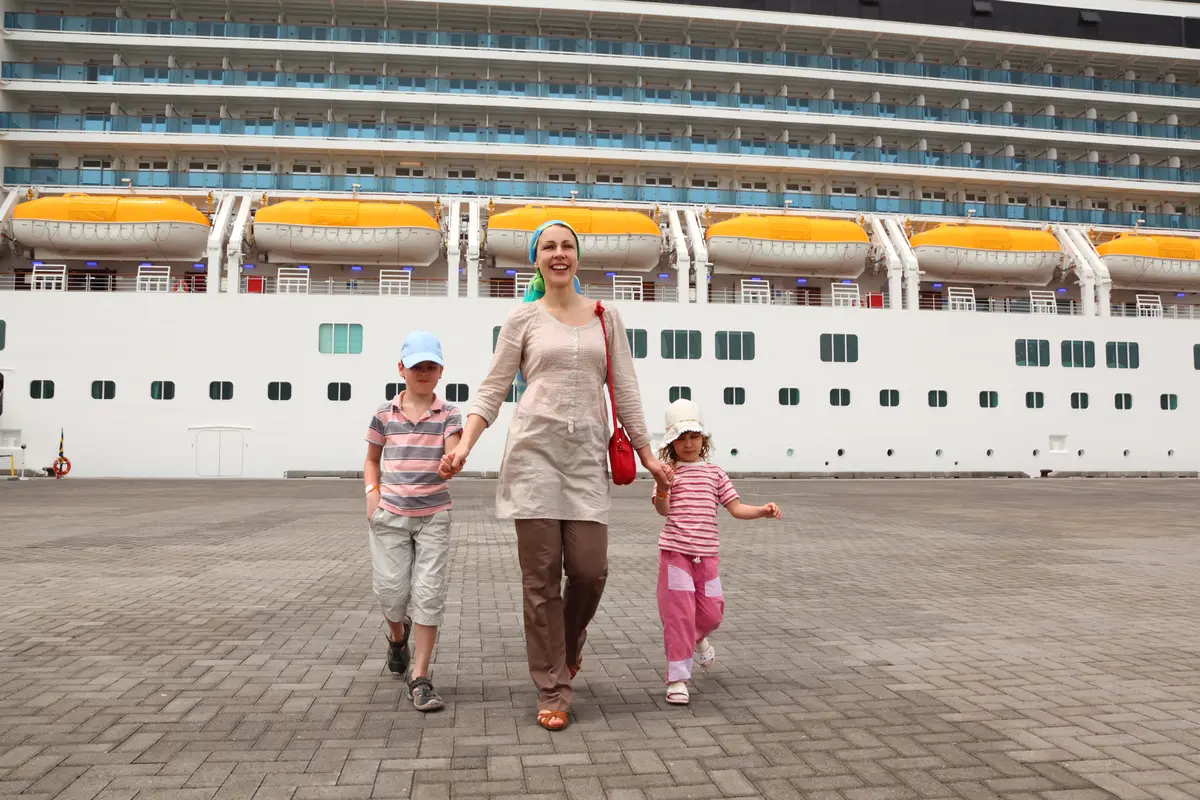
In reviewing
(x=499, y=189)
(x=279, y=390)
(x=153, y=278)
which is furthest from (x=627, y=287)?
(x=153, y=278)

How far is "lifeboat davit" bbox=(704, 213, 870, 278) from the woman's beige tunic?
2094cm

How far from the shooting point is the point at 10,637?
495cm

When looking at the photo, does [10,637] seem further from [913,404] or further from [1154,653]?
[913,404]

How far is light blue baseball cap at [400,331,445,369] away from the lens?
3912 mm

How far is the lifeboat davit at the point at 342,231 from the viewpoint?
22.7m

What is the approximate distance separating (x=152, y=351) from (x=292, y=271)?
A: 162 inches

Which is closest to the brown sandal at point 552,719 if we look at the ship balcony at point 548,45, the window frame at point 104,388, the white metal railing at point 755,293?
the white metal railing at point 755,293

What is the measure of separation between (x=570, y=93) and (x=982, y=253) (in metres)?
13.2

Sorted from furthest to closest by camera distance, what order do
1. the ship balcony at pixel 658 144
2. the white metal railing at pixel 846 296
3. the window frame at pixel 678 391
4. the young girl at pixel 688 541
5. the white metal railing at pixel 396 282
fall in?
the ship balcony at pixel 658 144, the white metal railing at pixel 846 296, the window frame at pixel 678 391, the white metal railing at pixel 396 282, the young girl at pixel 688 541

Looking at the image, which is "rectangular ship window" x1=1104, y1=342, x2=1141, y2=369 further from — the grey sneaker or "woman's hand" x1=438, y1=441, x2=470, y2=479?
the grey sneaker

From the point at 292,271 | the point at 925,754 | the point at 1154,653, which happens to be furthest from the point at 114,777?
the point at 292,271

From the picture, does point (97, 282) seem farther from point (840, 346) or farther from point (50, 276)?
point (840, 346)

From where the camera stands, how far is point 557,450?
3615 millimetres

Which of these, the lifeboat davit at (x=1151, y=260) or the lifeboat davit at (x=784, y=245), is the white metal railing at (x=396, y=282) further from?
the lifeboat davit at (x=1151, y=260)
